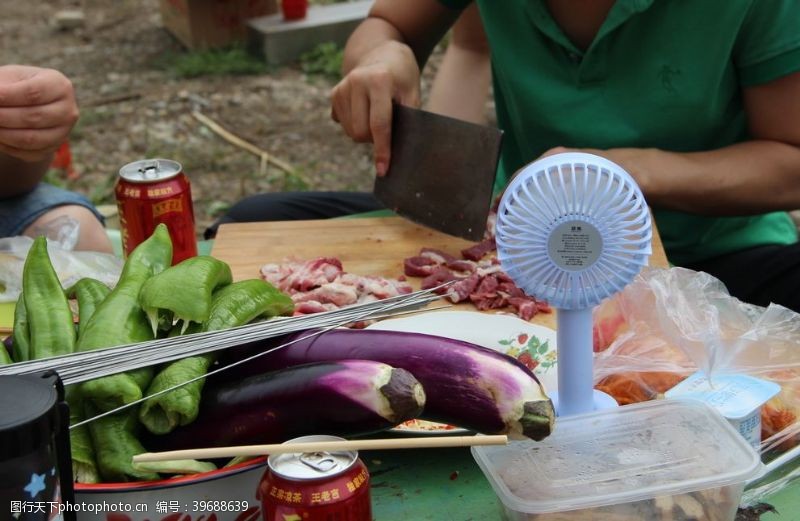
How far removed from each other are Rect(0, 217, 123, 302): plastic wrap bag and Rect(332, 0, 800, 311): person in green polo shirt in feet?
2.16

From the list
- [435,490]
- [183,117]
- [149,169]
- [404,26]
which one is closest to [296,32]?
[183,117]

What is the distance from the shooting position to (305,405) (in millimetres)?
1127

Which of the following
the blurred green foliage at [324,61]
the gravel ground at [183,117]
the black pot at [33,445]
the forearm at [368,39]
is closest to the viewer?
the black pot at [33,445]

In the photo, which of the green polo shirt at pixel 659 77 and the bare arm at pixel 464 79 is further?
the bare arm at pixel 464 79

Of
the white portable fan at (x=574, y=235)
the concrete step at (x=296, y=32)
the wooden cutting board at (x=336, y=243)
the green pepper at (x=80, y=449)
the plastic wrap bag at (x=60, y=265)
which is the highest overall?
the white portable fan at (x=574, y=235)

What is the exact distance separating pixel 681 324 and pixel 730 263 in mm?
892

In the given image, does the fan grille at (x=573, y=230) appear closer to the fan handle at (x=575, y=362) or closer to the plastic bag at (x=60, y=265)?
the fan handle at (x=575, y=362)

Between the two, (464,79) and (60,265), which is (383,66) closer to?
(60,265)

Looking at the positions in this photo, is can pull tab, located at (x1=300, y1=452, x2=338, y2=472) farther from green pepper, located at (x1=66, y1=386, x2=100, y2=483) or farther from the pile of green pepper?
green pepper, located at (x1=66, y1=386, x2=100, y2=483)

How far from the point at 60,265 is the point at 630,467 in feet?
3.98

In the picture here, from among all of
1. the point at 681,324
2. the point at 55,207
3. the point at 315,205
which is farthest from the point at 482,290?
the point at 55,207

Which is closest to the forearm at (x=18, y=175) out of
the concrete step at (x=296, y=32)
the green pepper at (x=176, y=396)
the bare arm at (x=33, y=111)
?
the bare arm at (x=33, y=111)

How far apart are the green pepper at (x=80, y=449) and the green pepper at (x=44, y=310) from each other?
0.42 feet

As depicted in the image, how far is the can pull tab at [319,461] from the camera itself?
98cm
